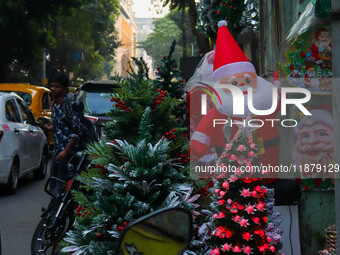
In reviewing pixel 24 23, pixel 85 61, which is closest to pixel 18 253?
pixel 24 23

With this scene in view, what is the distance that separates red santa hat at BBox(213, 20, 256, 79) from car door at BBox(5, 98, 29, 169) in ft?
17.5

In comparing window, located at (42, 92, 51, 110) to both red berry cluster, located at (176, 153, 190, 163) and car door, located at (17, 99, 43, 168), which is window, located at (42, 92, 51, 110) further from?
red berry cluster, located at (176, 153, 190, 163)

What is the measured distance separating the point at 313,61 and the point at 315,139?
734mm

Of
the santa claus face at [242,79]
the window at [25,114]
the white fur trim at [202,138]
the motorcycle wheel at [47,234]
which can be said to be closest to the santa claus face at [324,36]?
the santa claus face at [242,79]

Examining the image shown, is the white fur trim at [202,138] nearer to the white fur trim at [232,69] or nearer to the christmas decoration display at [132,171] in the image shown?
the christmas decoration display at [132,171]

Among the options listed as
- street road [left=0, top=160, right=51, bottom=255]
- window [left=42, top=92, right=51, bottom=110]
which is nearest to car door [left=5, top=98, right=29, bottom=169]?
street road [left=0, top=160, right=51, bottom=255]

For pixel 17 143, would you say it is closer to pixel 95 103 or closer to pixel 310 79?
pixel 95 103

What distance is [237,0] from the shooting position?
10.3 m

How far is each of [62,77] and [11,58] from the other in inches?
969

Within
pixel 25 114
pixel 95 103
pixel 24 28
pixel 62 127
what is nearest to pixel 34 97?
pixel 95 103

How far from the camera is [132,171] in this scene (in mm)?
3424

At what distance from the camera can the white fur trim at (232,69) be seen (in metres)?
4.66

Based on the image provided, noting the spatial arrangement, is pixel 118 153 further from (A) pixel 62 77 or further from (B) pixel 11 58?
(B) pixel 11 58

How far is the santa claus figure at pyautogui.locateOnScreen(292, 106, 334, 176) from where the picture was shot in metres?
4.88
